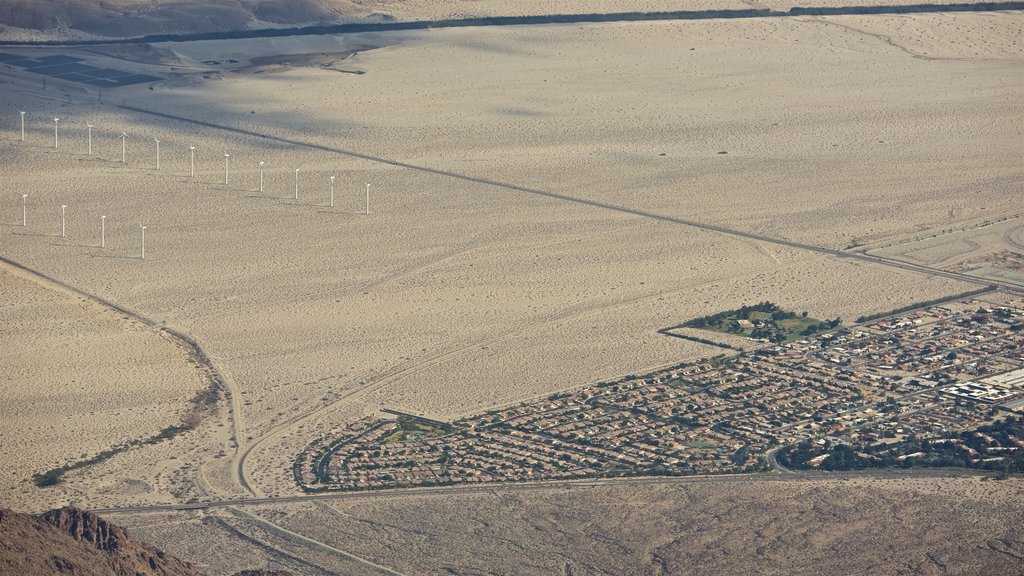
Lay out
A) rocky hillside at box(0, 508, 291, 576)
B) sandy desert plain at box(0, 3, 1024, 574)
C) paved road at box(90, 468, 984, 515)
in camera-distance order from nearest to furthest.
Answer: rocky hillside at box(0, 508, 291, 576) → sandy desert plain at box(0, 3, 1024, 574) → paved road at box(90, 468, 984, 515)

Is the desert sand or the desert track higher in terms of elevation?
the desert track

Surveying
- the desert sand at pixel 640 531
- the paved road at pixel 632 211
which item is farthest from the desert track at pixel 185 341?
the paved road at pixel 632 211

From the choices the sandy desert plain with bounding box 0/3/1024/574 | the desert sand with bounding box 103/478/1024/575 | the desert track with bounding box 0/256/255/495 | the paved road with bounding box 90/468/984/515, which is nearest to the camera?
the desert sand with bounding box 103/478/1024/575

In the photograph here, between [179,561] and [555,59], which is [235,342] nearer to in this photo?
[179,561]

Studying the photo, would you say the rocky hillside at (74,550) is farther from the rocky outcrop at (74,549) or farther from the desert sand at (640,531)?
the desert sand at (640,531)

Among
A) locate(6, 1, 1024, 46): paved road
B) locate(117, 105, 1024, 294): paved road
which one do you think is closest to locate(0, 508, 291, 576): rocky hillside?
locate(117, 105, 1024, 294): paved road

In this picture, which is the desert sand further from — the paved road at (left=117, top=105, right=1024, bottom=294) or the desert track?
the paved road at (left=117, top=105, right=1024, bottom=294)

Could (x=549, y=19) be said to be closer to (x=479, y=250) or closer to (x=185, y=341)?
(x=479, y=250)

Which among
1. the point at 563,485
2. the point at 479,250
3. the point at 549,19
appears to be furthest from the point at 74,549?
the point at 549,19

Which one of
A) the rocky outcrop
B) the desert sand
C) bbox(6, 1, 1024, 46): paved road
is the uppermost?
bbox(6, 1, 1024, 46): paved road
